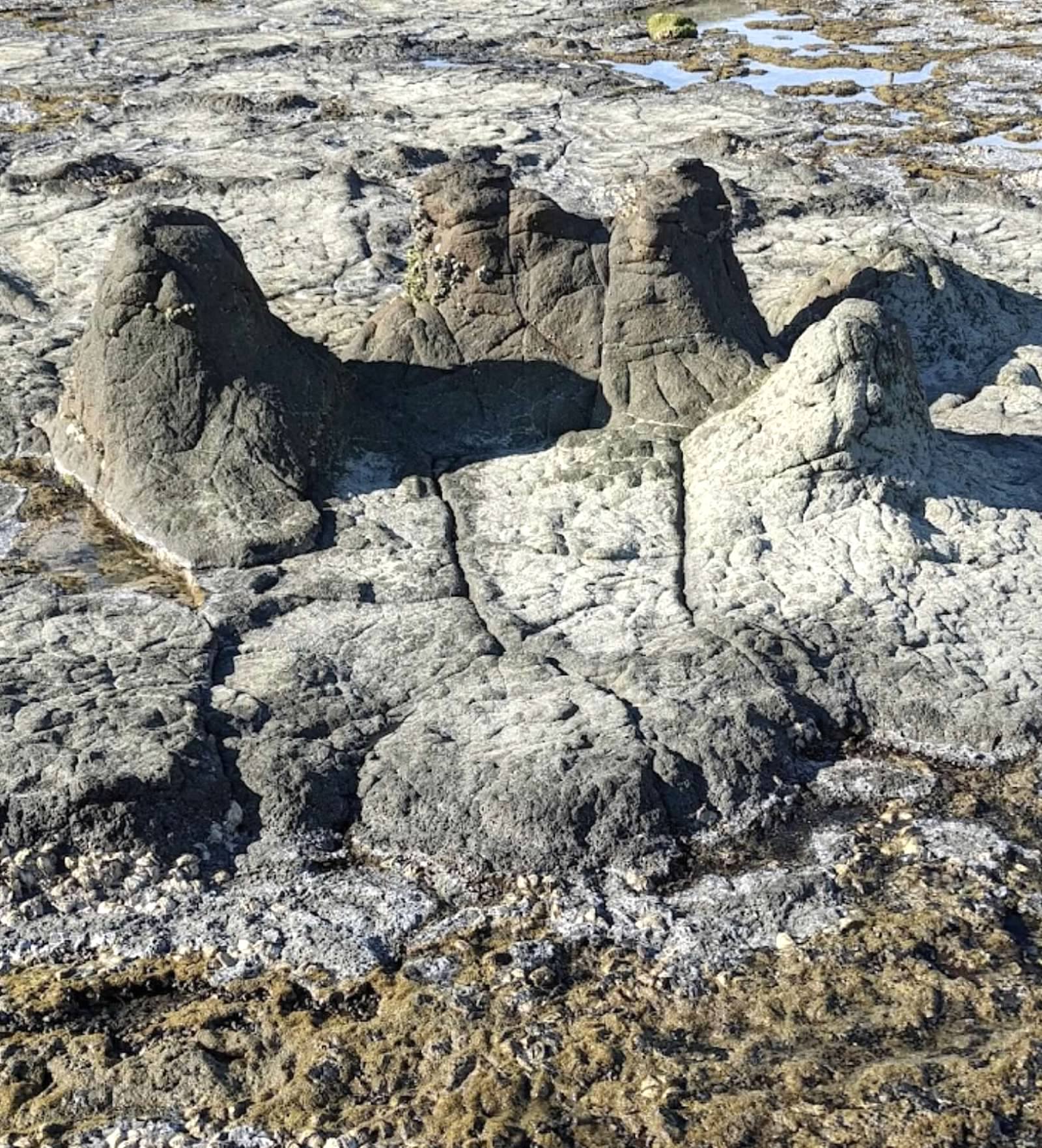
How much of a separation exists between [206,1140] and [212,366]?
4.67m

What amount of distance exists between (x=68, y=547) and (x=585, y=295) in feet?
10.9

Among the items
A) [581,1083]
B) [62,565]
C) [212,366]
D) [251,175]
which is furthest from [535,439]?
[251,175]

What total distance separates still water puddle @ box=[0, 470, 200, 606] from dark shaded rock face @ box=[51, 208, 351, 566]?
12 cm

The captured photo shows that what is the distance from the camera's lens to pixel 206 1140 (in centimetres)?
481

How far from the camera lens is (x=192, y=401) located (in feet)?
27.6

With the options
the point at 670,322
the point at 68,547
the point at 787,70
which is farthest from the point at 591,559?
the point at 787,70

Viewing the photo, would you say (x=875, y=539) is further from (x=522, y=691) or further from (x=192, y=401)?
(x=192, y=401)

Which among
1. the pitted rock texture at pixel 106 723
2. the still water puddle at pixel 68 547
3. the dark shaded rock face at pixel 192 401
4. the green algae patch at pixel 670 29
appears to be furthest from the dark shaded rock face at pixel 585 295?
the green algae patch at pixel 670 29

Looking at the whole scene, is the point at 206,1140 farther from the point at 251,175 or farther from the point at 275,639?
the point at 251,175

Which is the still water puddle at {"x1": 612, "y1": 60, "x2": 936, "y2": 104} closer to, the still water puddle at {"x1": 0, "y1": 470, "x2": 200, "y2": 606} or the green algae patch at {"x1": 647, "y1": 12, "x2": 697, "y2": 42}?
the green algae patch at {"x1": 647, "y1": 12, "x2": 697, "y2": 42}

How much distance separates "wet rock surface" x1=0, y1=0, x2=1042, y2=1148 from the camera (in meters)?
5.18

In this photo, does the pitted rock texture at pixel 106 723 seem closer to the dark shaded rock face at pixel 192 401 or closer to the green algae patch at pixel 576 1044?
the green algae patch at pixel 576 1044

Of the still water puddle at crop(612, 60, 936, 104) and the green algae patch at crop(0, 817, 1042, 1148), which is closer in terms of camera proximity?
the green algae patch at crop(0, 817, 1042, 1148)

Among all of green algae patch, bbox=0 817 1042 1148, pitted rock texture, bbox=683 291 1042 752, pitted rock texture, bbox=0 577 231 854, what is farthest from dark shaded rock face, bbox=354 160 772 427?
green algae patch, bbox=0 817 1042 1148
